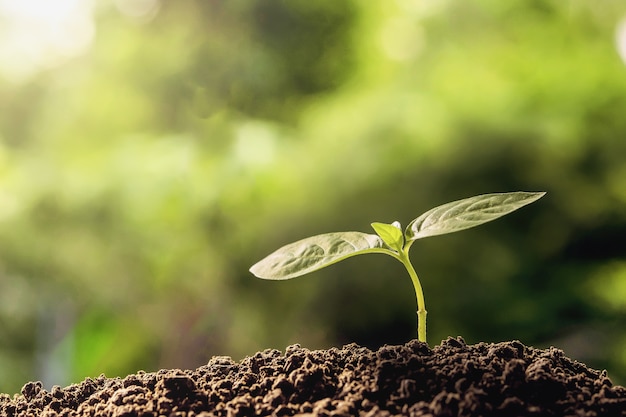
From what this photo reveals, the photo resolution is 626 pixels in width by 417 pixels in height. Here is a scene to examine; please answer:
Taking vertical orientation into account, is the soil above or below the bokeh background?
below

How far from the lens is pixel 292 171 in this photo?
1712 millimetres

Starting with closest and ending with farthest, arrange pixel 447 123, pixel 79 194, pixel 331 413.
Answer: pixel 331 413, pixel 447 123, pixel 79 194

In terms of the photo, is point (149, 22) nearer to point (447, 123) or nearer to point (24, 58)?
point (24, 58)

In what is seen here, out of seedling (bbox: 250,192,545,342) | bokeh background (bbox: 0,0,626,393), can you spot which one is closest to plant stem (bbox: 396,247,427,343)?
seedling (bbox: 250,192,545,342)

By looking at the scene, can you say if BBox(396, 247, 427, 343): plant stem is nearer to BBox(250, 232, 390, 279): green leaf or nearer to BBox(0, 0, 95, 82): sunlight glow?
BBox(250, 232, 390, 279): green leaf

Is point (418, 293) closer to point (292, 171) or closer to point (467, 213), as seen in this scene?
point (467, 213)

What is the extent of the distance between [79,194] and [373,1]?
3.26 feet

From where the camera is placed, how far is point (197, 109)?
1832 mm

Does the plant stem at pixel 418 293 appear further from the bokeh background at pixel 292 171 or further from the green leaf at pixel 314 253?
the bokeh background at pixel 292 171

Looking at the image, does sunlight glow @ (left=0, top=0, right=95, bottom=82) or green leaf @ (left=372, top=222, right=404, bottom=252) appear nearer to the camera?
green leaf @ (left=372, top=222, right=404, bottom=252)

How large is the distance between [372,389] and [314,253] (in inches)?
5.2

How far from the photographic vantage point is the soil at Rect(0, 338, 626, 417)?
0.50 m

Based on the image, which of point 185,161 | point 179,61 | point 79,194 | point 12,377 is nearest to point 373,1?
point 179,61

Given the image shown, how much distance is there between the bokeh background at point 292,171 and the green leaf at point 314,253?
991 mm
